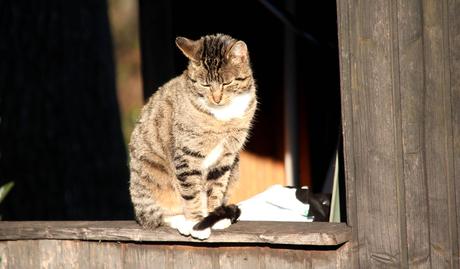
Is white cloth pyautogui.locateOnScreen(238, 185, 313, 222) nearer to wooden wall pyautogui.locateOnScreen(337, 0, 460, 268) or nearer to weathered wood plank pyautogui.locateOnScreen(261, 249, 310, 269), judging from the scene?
weathered wood plank pyautogui.locateOnScreen(261, 249, 310, 269)

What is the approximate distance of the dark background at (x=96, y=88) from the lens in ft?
20.8

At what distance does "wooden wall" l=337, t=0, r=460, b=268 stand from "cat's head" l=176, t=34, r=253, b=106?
31.2 inches

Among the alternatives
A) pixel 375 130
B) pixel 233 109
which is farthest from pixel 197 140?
pixel 375 130

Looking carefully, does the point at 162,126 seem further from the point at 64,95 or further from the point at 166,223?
the point at 64,95

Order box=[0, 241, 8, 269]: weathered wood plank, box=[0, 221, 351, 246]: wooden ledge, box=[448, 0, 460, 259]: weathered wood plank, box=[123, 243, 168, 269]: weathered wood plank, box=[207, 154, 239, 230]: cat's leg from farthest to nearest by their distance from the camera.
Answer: box=[0, 241, 8, 269]: weathered wood plank → box=[207, 154, 239, 230]: cat's leg → box=[123, 243, 168, 269]: weathered wood plank → box=[0, 221, 351, 246]: wooden ledge → box=[448, 0, 460, 259]: weathered wood plank

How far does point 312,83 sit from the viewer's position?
21.2 feet

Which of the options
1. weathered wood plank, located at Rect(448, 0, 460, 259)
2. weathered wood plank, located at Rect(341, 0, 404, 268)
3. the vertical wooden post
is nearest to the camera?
weathered wood plank, located at Rect(448, 0, 460, 259)

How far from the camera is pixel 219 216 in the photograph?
12.1ft

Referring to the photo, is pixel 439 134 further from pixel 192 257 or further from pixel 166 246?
pixel 166 246

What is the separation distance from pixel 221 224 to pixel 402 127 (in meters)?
1.04

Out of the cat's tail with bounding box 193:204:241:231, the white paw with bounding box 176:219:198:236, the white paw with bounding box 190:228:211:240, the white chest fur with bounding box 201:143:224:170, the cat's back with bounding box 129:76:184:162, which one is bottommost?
the white paw with bounding box 190:228:211:240

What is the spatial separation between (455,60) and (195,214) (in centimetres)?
154

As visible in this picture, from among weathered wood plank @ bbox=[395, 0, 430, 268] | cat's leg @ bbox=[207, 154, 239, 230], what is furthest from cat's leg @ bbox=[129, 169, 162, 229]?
weathered wood plank @ bbox=[395, 0, 430, 268]

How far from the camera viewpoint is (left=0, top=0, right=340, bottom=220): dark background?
20.8 feet
